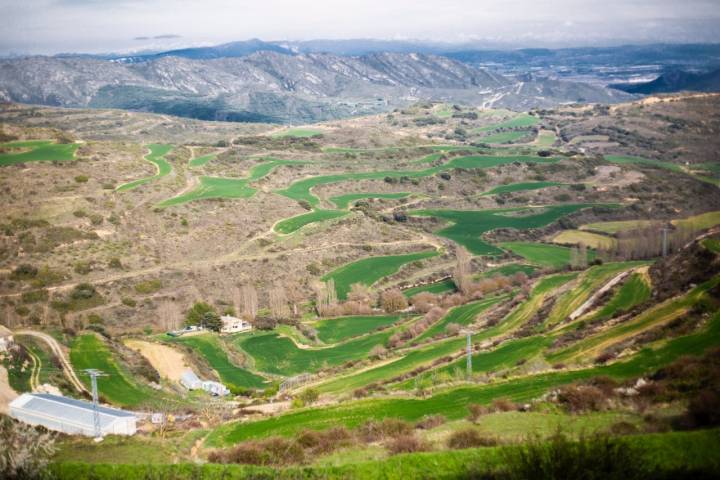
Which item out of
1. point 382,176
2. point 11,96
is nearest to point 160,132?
point 382,176

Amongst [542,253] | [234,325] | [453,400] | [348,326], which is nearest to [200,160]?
[234,325]

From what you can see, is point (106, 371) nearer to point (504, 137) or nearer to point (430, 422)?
point (430, 422)

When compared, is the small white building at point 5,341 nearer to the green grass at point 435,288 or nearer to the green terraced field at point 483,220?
the green grass at point 435,288

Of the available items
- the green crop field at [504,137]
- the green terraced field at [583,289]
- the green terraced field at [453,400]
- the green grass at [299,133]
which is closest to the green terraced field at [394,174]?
the green grass at [299,133]

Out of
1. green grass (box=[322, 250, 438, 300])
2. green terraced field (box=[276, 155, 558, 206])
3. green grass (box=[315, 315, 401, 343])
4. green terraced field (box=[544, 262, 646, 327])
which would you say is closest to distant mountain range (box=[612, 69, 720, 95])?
green terraced field (box=[276, 155, 558, 206])

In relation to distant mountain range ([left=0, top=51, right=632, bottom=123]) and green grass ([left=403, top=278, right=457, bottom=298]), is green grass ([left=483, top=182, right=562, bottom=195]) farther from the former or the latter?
distant mountain range ([left=0, top=51, right=632, bottom=123])
